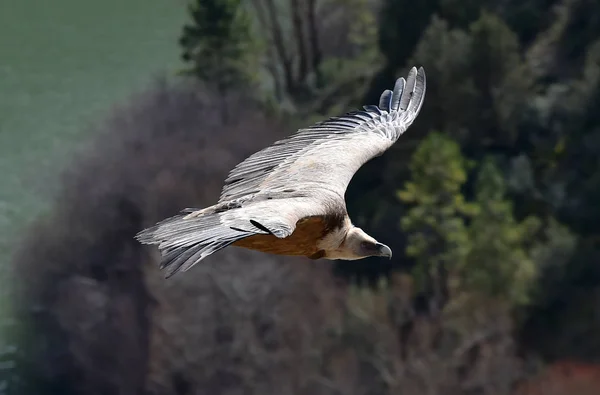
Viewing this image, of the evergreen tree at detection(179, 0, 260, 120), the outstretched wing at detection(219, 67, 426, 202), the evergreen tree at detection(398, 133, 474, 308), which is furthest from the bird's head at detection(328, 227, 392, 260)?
the evergreen tree at detection(179, 0, 260, 120)

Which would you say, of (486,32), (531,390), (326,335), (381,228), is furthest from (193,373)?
(486,32)

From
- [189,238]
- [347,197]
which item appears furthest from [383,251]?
[347,197]

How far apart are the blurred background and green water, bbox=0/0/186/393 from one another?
0.03m

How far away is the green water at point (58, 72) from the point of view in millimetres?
18344

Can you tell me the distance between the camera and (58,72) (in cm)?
1922

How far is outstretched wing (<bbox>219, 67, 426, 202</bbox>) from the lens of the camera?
7886 mm

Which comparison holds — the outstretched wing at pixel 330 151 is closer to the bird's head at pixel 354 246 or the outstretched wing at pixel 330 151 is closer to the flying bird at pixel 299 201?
the flying bird at pixel 299 201

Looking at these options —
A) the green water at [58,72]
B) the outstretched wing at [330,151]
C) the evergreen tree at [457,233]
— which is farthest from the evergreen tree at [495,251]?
the outstretched wing at [330,151]

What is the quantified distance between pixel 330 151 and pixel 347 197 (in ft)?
31.8

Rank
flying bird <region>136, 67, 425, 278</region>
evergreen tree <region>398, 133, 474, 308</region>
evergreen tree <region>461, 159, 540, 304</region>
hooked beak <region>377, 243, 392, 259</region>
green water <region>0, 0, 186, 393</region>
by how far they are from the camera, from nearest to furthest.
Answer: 1. flying bird <region>136, 67, 425, 278</region>
2. hooked beak <region>377, 243, 392, 259</region>
3. evergreen tree <region>398, 133, 474, 308</region>
4. evergreen tree <region>461, 159, 540, 304</region>
5. green water <region>0, 0, 186, 393</region>

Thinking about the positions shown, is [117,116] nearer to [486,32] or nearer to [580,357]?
[486,32]

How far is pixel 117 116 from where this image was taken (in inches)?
723

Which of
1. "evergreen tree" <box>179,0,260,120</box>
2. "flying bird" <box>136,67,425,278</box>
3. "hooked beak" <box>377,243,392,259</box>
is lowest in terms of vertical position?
"hooked beak" <box>377,243,392,259</box>

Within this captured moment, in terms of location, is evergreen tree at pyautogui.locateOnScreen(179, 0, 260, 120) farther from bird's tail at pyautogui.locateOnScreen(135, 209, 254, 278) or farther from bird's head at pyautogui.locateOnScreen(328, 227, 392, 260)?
bird's tail at pyautogui.locateOnScreen(135, 209, 254, 278)
